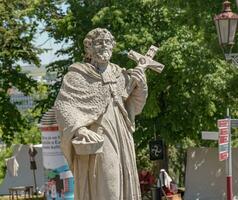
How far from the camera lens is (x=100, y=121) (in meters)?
6.29

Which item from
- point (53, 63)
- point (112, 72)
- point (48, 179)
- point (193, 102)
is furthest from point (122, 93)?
point (53, 63)

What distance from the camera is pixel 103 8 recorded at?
938 inches

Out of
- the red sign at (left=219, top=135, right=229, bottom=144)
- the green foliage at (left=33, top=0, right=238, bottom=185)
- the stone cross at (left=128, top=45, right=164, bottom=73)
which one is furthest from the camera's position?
the green foliage at (left=33, top=0, right=238, bottom=185)

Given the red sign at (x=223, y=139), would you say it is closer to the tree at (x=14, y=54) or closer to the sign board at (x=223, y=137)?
the sign board at (x=223, y=137)

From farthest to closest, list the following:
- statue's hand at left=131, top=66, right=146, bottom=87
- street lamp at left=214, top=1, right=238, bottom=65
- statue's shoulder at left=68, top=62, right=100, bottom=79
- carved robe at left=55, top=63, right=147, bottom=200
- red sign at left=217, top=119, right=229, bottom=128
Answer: red sign at left=217, top=119, right=229, bottom=128 < street lamp at left=214, top=1, right=238, bottom=65 < statue's hand at left=131, top=66, right=146, bottom=87 < statue's shoulder at left=68, top=62, right=100, bottom=79 < carved robe at left=55, top=63, right=147, bottom=200

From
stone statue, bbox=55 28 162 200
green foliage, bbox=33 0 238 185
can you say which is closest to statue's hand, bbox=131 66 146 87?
stone statue, bbox=55 28 162 200

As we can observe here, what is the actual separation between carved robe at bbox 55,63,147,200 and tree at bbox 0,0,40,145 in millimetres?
19856

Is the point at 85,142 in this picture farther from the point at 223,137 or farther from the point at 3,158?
the point at 3,158

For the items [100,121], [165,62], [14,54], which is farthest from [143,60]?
[14,54]

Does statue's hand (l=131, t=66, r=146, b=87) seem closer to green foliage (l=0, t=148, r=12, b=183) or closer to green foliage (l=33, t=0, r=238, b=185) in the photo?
green foliage (l=33, t=0, r=238, b=185)

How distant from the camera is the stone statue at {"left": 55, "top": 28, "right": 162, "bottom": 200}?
20.1ft

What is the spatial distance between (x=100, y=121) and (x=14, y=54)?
2084 centimetres

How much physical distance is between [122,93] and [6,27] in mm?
20613

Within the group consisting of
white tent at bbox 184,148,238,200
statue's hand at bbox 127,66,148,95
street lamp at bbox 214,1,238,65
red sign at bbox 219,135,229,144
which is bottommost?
white tent at bbox 184,148,238,200
